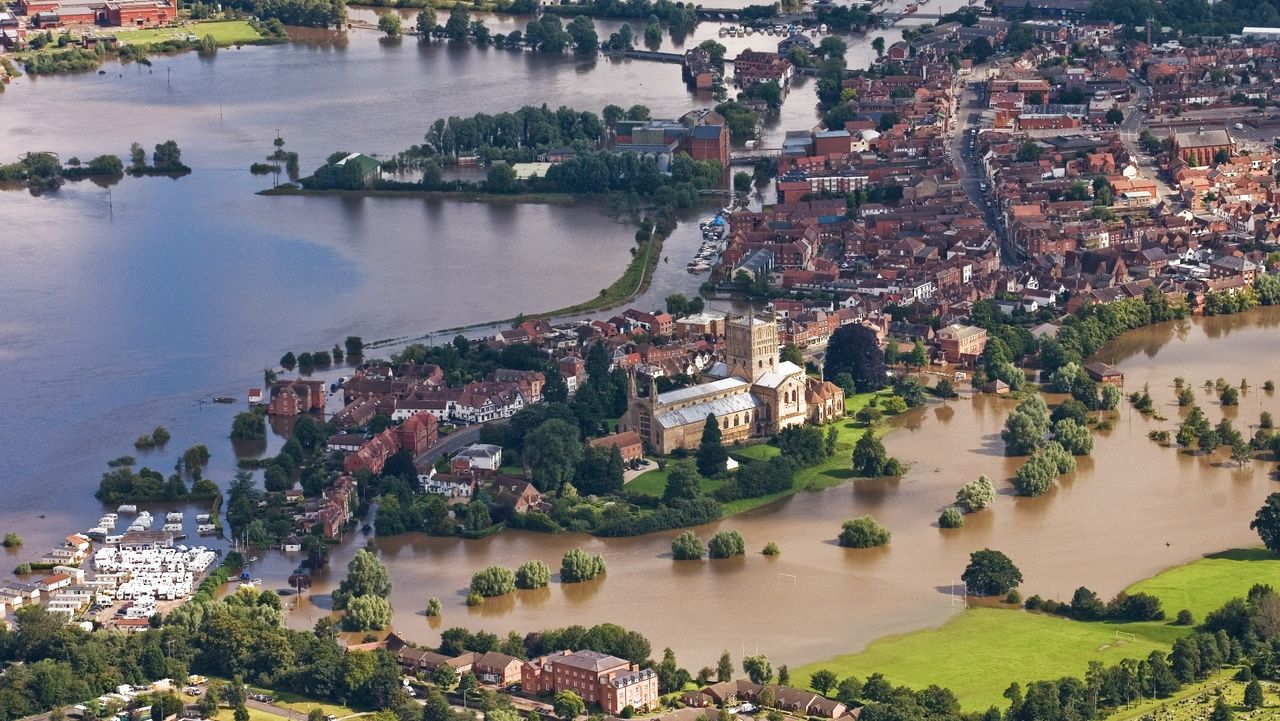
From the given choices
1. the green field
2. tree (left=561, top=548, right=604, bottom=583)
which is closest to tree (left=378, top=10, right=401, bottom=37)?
the green field

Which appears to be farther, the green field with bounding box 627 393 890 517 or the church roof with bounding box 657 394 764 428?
the church roof with bounding box 657 394 764 428

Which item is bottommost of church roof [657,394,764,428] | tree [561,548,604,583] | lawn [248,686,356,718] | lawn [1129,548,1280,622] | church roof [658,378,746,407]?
lawn [248,686,356,718]

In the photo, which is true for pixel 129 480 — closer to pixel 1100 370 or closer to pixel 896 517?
pixel 896 517

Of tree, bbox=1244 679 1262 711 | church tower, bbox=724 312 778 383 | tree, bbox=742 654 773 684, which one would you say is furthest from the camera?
church tower, bbox=724 312 778 383

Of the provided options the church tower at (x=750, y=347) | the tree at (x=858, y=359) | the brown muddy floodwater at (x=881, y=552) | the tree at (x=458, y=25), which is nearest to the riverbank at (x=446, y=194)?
the tree at (x=858, y=359)

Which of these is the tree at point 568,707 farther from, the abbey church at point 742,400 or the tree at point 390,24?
the tree at point 390,24

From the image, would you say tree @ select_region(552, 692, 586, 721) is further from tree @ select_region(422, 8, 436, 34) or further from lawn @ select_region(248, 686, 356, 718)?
tree @ select_region(422, 8, 436, 34)

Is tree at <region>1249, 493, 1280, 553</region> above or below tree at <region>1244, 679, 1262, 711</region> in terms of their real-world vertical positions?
above

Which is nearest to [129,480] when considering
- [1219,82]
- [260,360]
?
[260,360]
